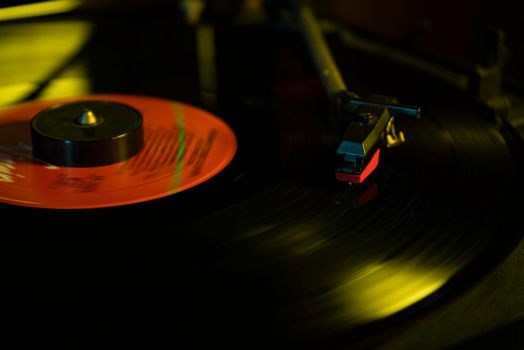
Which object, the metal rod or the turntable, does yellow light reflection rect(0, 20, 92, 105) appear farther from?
the metal rod

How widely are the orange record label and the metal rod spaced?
148 millimetres

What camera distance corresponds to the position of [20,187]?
0.72 meters

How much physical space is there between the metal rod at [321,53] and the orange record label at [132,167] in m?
0.15

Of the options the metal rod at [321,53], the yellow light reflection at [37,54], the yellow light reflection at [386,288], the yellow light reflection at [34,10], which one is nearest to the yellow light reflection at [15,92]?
the yellow light reflection at [37,54]

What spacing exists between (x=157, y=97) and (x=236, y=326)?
56 cm

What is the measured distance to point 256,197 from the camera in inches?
26.3

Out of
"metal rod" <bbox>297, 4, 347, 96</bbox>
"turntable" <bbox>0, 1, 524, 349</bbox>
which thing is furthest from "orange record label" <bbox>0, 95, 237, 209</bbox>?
"metal rod" <bbox>297, 4, 347, 96</bbox>

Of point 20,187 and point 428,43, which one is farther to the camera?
point 428,43

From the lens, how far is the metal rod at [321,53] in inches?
34.6

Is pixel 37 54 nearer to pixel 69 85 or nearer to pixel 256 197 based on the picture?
pixel 69 85

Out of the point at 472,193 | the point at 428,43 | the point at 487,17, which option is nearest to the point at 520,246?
the point at 472,193

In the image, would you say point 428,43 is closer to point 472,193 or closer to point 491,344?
point 472,193

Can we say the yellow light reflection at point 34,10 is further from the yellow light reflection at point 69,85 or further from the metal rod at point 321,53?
the metal rod at point 321,53

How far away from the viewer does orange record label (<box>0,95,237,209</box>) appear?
696 millimetres
